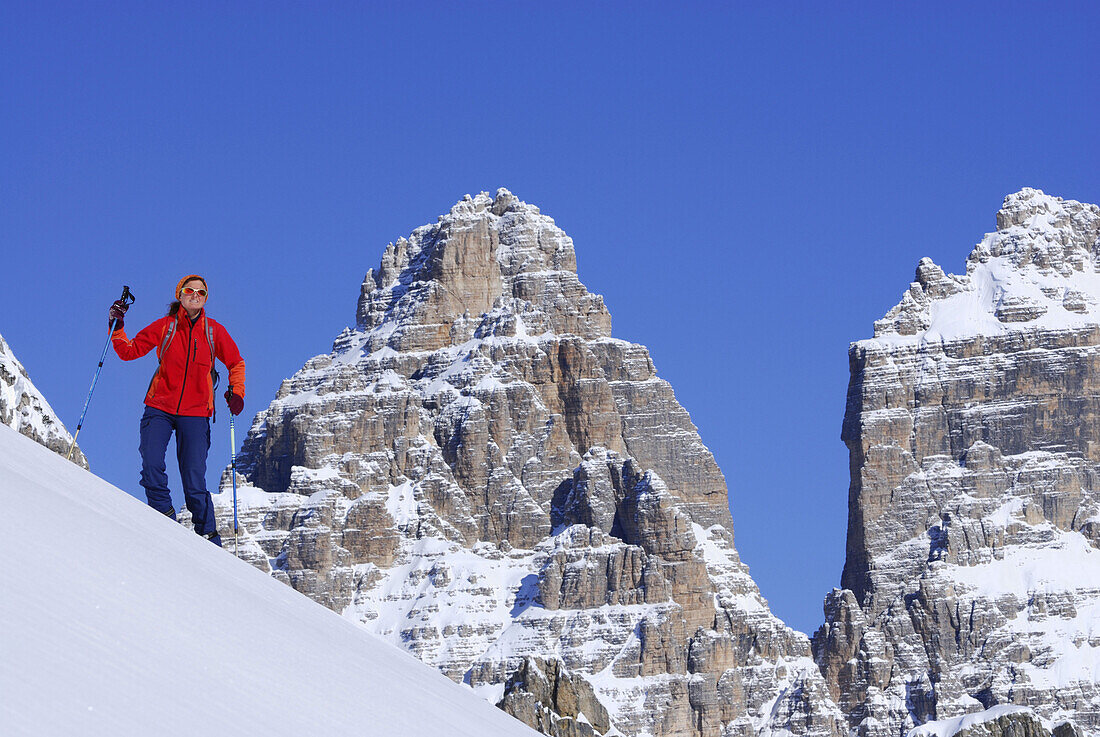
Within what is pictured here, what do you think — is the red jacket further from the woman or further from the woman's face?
the woman's face

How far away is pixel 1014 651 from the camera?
183m

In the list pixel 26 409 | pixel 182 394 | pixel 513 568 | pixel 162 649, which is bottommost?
pixel 162 649

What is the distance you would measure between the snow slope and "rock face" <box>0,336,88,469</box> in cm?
1606

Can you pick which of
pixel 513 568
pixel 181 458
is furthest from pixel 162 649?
pixel 513 568

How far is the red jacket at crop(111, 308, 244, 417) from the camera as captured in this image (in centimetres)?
1680

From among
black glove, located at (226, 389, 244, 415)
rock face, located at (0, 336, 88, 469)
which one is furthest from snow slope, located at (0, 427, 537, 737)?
rock face, located at (0, 336, 88, 469)

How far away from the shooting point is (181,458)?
1709cm

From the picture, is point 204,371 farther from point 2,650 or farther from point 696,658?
point 696,658

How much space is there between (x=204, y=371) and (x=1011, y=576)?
182 metres

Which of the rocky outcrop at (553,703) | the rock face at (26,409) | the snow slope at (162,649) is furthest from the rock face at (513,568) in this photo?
the snow slope at (162,649)

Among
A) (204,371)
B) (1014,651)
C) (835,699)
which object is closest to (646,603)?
(835,699)

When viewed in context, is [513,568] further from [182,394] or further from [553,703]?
[182,394]

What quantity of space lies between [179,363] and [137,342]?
0.38 m

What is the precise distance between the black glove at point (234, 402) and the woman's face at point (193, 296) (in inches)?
35.1
